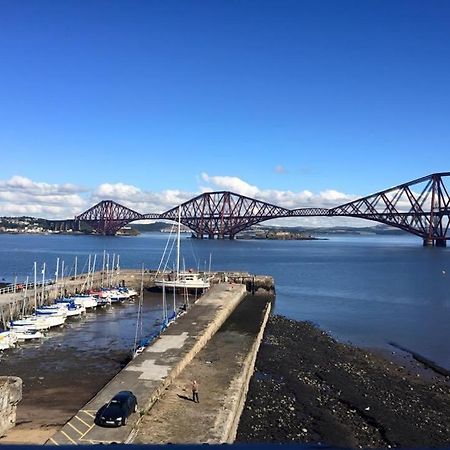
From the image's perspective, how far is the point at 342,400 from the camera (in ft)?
65.8

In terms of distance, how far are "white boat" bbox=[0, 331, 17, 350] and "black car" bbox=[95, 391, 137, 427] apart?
1394 cm

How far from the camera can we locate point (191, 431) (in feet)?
45.8

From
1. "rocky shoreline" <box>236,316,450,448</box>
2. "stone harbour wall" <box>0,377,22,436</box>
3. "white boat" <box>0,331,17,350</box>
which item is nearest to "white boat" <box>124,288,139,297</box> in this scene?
"white boat" <box>0,331,17,350</box>

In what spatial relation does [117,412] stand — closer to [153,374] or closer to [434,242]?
[153,374]

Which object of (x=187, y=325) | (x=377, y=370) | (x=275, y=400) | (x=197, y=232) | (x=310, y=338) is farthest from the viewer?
(x=197, y=232)

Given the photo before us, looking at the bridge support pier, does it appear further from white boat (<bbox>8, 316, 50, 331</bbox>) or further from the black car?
the black car

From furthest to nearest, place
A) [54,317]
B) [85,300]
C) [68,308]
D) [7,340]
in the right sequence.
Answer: [85,300], [68,308], [54,317], [7,340]

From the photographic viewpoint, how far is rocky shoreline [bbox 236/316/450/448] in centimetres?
1653

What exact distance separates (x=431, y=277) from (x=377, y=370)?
54.6 meters

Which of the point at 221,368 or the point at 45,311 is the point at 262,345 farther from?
the point at 45,311

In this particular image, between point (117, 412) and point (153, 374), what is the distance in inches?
185

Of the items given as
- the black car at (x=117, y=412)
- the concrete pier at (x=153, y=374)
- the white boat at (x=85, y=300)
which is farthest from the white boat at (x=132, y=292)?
the black car at (x=117, y=412)

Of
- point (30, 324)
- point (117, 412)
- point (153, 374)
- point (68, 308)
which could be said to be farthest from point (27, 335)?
point (117, 412)

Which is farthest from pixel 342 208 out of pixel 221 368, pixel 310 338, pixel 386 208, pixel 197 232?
pixel 221 368
